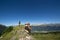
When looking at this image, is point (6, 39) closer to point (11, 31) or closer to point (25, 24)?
point (11, 31)

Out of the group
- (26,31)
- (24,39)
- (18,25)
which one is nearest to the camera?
(24,39)

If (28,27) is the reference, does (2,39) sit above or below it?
below

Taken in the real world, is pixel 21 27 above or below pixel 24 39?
above

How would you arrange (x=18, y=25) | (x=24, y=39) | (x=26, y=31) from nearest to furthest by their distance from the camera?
1. (x=24, y=39)
2. (x=26, y=31)
3. (x=18, y=25)

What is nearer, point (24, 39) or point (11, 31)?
point (24, 39)

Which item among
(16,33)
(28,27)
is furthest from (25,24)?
(16,33)

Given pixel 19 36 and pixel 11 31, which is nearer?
pixel 19 36

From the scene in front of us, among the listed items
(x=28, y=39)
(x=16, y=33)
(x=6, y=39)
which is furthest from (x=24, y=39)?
(x=6, y=39)

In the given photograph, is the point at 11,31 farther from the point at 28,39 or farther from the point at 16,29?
the point at 28,39

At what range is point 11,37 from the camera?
50.9m

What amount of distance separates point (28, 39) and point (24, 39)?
1.70 meters

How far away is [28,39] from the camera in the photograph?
1932 inches

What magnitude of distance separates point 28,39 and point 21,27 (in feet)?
23.8

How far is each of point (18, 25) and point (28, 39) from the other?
10.1m
